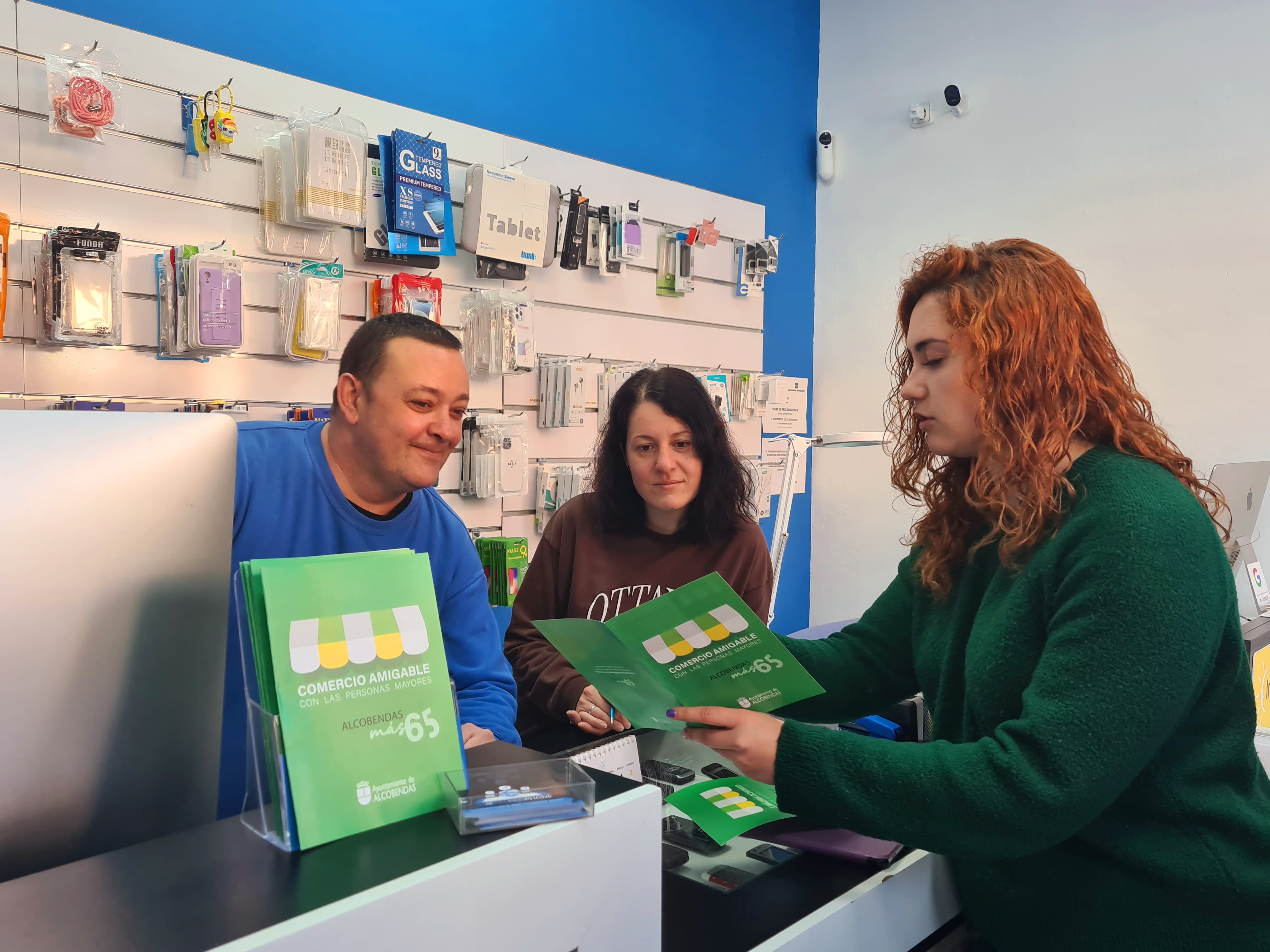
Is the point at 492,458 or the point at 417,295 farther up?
the point at 417,295

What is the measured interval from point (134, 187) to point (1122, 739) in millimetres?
2491

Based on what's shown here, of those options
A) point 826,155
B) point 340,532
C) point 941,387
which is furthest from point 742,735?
point 826,155

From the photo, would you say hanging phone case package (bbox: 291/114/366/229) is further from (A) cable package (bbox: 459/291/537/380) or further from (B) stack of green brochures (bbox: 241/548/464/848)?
(B) stack of green brochures (bbox: 241/548/464/848)

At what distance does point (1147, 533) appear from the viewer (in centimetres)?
93

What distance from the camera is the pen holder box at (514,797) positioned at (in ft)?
2.28

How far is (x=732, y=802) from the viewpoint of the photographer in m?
1.21

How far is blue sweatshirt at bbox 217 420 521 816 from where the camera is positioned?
1.57m

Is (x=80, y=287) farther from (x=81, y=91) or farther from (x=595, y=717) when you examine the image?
(x=595, y=717)

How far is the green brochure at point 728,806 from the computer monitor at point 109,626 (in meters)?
0.61

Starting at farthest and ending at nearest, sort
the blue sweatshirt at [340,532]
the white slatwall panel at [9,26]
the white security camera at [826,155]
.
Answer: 1. the white security camera at [826,155]
2. the white slatwall panel at [9,26]
3. the blue sweatshirt at [340,532]

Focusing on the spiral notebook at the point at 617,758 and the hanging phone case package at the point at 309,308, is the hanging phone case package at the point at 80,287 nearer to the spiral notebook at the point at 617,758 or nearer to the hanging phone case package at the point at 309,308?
the hanging phone case package at the point at 309,308

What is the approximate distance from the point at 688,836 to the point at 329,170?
2.08 metres

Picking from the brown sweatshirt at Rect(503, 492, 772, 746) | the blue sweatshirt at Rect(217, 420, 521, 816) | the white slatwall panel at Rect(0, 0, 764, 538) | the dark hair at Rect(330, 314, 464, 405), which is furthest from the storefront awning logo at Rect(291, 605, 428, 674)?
the white slatwall panel at Rect(0, 0, 764, 538)

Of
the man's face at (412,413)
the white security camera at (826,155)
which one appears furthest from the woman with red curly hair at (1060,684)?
the white security camera at (826,155)
